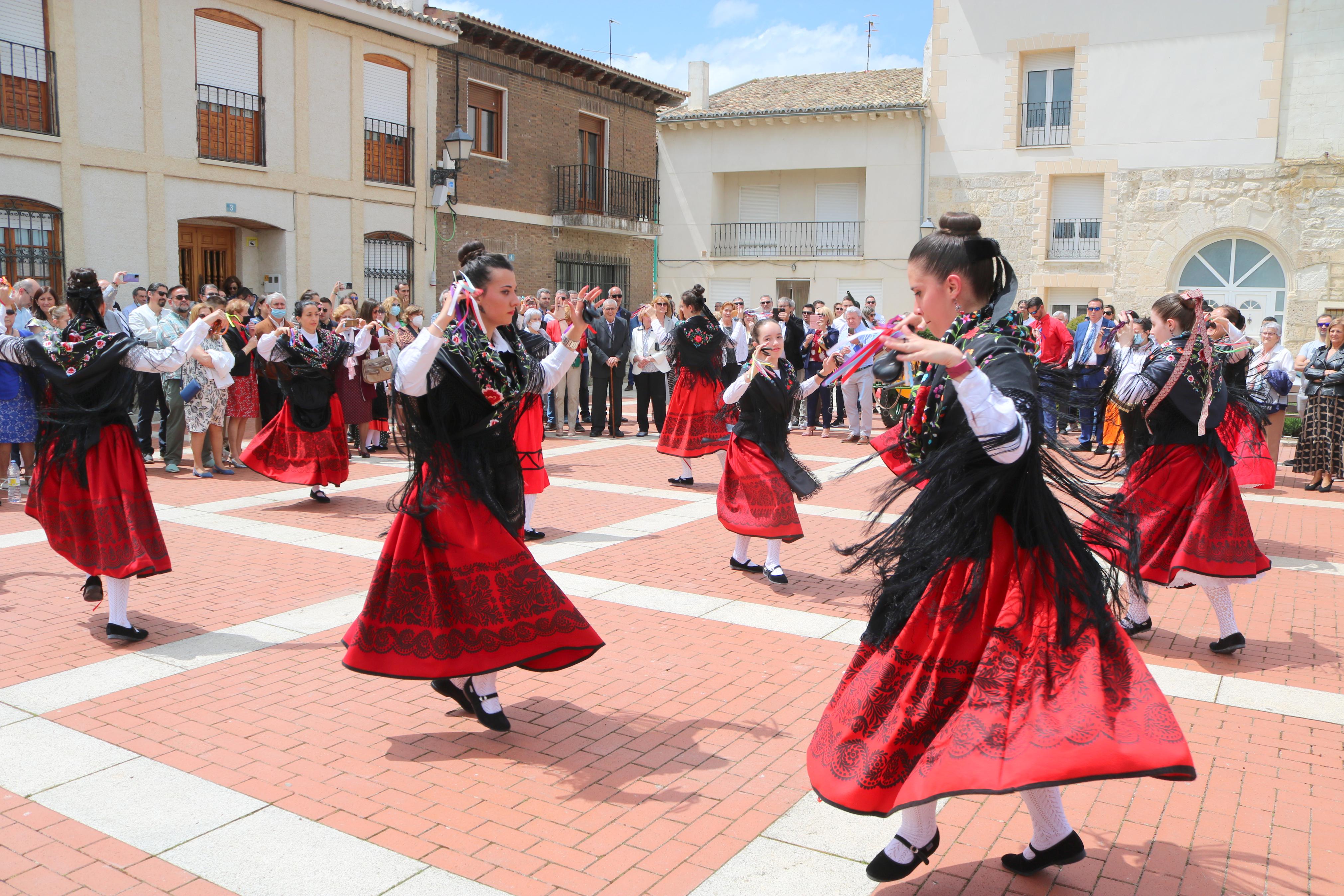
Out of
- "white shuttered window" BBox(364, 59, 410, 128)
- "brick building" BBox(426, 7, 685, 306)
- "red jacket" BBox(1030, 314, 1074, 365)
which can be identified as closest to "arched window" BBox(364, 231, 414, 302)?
"brick building" BBox(426, 7, 685, 306)

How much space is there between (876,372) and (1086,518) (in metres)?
0.84

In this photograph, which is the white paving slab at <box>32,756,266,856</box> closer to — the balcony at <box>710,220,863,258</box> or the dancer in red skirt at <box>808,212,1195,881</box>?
the dancer in red skirt at <box>808,212,1195,881</box>

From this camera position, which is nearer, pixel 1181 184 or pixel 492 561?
pixel 492 561

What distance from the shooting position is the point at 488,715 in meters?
4.26

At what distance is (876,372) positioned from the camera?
309cm

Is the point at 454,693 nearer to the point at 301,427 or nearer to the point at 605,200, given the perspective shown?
the point at 301,427

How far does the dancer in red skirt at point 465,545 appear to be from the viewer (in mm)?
3996

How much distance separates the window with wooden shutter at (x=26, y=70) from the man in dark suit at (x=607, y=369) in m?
8.25

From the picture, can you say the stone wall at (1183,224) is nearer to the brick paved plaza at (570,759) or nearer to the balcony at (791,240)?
the balcony at (791,240)

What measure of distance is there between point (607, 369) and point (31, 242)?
27.1 ft

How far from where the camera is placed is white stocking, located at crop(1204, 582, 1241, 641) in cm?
545

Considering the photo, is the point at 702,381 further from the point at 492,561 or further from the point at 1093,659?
the point at 1093,659

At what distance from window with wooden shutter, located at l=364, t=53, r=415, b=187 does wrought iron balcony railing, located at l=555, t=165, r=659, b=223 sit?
4239 mm

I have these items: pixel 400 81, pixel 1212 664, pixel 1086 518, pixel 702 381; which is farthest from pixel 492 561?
pixel 400 81
